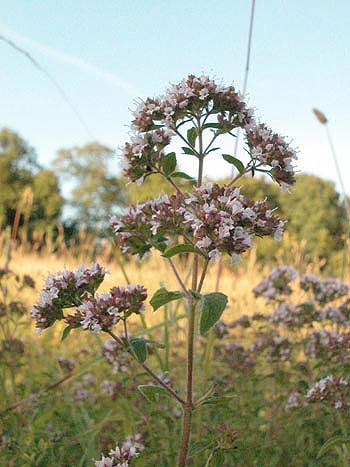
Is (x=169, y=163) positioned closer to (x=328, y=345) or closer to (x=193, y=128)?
(x=193, y=128)

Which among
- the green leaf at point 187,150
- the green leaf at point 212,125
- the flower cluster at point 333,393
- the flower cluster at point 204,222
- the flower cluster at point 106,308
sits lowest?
the flower cluster at point 333,393

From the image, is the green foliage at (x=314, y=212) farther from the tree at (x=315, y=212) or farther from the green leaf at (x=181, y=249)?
the green leaf at (x=181, y=249)

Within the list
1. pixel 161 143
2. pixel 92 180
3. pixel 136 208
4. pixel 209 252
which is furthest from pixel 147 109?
pixel 92 180

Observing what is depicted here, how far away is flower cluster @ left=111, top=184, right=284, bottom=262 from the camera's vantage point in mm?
1492

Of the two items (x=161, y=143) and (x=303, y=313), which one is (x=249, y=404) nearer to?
(x=303, y=313)

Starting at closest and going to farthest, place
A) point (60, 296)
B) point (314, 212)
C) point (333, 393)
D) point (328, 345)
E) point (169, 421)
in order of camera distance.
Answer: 1. point (60, 296)
2. point (333, 393)
3. point (169, 421)
4. point (328, 345)
5. point (314, 212)

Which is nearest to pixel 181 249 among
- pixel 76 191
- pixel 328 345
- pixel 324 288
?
pixel 328 345

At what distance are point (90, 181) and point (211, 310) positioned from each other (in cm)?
4579

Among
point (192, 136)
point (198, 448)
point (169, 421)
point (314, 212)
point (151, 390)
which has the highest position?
point (314, 212)

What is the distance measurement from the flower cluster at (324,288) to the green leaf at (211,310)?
74.9 inches

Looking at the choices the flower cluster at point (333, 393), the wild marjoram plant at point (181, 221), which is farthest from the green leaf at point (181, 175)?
the flower cluster at point (333, 393)

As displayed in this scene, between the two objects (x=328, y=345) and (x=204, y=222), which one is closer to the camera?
(x=204, y=222)

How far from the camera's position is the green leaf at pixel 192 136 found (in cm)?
178

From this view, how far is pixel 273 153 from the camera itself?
1.74 meters
